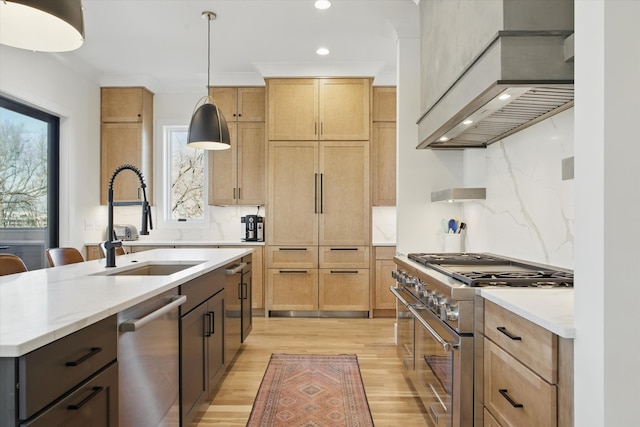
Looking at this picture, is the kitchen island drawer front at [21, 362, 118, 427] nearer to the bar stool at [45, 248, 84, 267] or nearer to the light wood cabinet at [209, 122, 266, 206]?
the bar stool at [45, 248, 84, 267]

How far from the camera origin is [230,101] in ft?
16.1

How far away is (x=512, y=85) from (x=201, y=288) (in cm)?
182

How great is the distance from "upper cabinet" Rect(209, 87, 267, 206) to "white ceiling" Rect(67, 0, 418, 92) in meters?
0.19

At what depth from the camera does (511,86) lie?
1.56m

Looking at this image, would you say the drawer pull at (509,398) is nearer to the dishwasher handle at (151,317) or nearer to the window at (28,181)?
the dishwasher handle at (151,317)

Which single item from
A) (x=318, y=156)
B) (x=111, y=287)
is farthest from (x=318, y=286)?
(x=111, y=287)

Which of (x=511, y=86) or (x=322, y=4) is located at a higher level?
(x=322, y=4)

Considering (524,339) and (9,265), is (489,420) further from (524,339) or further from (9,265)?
(9,265)

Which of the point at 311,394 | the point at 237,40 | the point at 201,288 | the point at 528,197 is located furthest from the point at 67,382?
the point at 237,40

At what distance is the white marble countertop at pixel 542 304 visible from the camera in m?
1.08

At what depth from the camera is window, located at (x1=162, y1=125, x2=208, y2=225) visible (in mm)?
5309

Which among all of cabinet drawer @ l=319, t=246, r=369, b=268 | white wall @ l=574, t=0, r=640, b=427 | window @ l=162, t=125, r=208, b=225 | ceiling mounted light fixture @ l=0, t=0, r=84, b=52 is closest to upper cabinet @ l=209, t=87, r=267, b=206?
window @ l=162, t=125, r=208, b=225

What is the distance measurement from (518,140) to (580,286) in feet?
5.24

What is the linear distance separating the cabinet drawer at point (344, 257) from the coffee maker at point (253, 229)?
810mm
